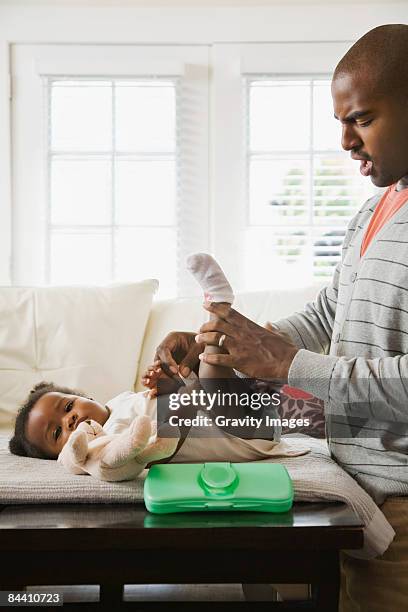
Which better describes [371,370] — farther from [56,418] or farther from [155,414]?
[56,418]

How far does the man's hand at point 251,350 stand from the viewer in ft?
3.83

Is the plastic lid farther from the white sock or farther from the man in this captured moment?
the white sock

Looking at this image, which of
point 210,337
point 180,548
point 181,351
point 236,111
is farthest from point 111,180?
point 180,548

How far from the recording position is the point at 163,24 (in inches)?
117

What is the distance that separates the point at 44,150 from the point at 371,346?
79.9 inches

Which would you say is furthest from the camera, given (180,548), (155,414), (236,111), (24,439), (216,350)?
(236,111)

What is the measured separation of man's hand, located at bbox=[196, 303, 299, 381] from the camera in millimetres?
1168

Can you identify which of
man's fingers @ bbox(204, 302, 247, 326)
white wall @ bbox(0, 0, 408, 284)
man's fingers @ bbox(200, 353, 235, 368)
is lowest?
man's fingers @ bbox(200, 353, 235, 368)

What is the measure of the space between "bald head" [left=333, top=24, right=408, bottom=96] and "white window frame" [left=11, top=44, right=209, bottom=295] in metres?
1.75

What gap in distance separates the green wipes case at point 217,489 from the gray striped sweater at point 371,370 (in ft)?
0.53

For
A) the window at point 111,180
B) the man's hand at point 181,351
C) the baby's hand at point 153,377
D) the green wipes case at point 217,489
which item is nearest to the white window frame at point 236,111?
the window at point 111,180

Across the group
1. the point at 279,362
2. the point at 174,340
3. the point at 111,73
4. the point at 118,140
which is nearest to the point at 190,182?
the point at 118,140

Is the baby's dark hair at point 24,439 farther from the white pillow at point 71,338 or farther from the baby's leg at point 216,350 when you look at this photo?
the white pillow at point 71,338

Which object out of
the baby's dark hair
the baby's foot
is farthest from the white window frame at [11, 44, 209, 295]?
the baby's foot
